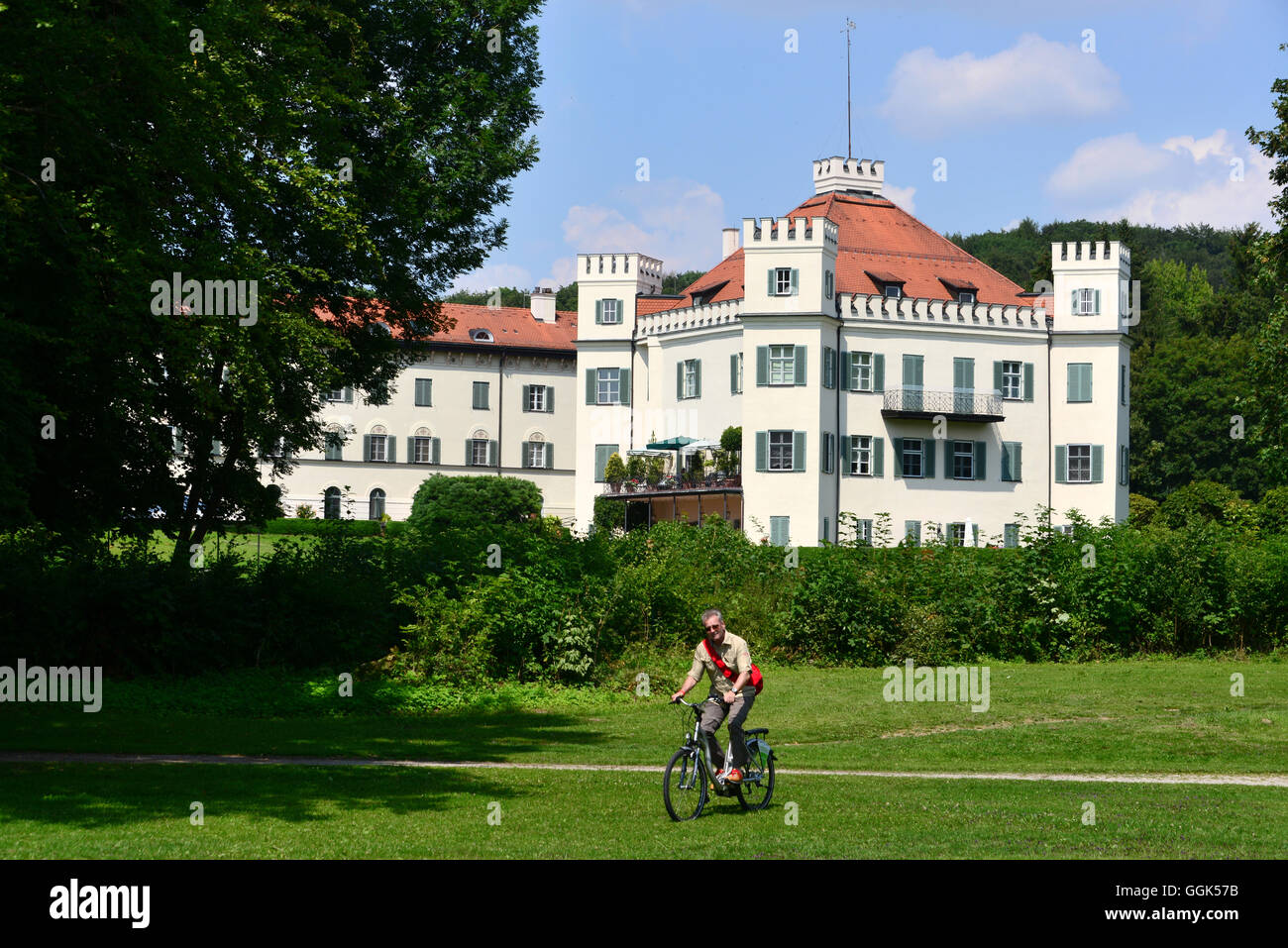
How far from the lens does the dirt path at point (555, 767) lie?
15.9 metres

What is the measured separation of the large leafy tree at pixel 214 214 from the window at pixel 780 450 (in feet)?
95.1

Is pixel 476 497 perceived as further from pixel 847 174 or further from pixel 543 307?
pixel 847 174

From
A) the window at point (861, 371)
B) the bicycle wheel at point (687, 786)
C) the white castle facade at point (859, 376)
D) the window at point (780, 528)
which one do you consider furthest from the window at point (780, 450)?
the bicycle wheel at point (687, 786)

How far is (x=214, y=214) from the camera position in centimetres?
1859

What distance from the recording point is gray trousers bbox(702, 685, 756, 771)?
12922mm

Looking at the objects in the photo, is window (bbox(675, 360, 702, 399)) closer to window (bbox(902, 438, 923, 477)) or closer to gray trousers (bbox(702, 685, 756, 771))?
window (bbox(902, 438, 923, 477))

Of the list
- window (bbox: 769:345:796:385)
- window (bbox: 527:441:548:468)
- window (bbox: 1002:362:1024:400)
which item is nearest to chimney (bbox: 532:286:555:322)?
window (bbox: 527:441:548:468)

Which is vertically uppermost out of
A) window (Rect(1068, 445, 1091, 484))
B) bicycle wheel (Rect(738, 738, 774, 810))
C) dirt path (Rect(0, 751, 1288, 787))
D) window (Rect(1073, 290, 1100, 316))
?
window (Rect(1073, 290, 1100, 316))

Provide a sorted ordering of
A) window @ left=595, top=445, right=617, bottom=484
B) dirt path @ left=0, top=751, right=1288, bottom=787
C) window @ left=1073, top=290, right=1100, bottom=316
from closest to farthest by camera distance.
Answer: dirt path @ left=0, top=751, right=1288, bottom=787, window @ left=1073, top=290, right=1100, bottom=316, window @ left=595, top=445, right=617, bottom=484

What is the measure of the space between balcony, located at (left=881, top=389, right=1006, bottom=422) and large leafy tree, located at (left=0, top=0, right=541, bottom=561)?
106 feet

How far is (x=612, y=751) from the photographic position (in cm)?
1823

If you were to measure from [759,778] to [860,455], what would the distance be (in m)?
46.6

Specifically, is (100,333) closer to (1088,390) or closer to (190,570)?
(190,570)

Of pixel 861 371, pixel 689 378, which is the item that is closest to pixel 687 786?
pixel 861 371
